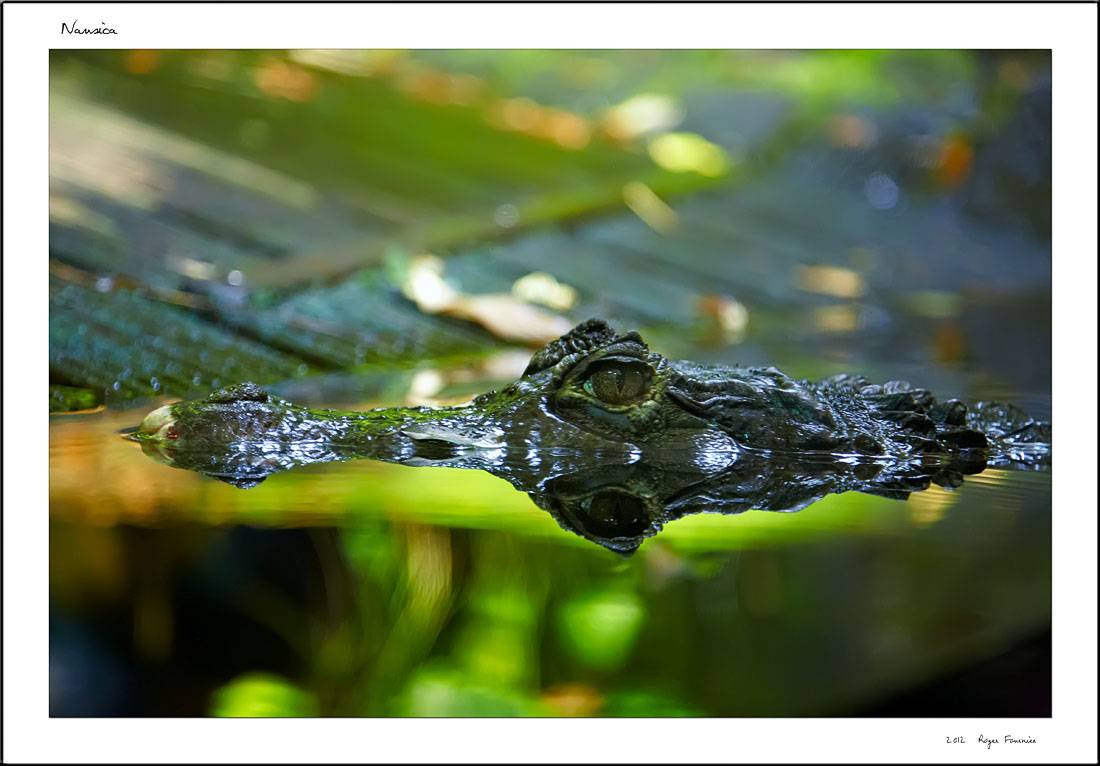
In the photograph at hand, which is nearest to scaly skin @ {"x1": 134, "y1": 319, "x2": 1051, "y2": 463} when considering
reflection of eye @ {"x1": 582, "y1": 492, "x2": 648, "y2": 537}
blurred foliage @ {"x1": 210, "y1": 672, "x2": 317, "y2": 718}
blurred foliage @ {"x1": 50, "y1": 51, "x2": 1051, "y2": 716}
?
blurred foliage @ {"x1": 50, "y1": 51, "x2": 1051, "y2": 716}

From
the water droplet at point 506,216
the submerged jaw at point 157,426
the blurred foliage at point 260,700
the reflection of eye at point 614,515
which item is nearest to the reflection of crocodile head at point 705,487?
the reflection of eye at point 614,515

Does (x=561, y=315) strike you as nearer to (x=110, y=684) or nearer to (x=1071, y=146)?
(x=1071, y=146)

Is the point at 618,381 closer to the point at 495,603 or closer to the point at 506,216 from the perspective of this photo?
the point at 495,603

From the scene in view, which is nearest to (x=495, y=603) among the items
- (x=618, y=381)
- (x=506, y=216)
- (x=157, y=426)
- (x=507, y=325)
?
(x=618, y=381)

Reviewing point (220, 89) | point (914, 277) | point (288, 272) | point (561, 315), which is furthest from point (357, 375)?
point (914, 277)

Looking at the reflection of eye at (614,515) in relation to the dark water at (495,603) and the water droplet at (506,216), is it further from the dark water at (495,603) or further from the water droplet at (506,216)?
the water droplet at (506,216)

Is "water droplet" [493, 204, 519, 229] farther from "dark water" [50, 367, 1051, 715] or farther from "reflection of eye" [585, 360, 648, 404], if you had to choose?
"dark water" [50, 367, 1051, 715]
